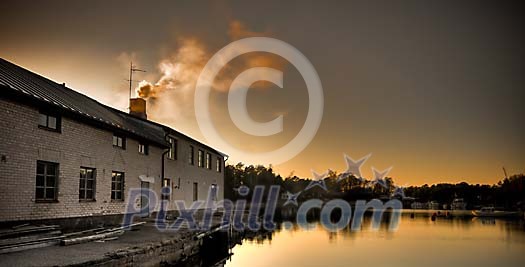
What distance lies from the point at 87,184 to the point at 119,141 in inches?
136

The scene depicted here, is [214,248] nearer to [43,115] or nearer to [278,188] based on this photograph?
[43,115]

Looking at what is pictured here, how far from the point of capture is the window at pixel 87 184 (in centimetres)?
1842

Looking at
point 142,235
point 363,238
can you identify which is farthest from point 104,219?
point 363,238

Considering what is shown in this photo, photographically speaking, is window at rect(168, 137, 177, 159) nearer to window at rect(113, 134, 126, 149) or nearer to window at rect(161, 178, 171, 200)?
window at rect(161, 178, 171, 200)

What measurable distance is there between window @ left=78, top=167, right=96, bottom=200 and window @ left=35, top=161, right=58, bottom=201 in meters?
1.76

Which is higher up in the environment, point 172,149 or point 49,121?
point 172,149

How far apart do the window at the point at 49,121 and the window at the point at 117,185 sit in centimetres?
491

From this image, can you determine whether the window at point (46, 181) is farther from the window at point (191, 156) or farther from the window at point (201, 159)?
the window at point (201, 159)

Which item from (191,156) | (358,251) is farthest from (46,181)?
(191,156)

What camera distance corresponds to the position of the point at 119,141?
22.0 m

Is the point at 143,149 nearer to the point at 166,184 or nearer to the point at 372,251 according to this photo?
the point at 166,184

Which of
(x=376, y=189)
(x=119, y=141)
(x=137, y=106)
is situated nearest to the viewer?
(x=119, y=141)

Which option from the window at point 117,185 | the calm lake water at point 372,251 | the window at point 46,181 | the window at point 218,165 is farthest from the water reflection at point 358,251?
the window at point 218,165

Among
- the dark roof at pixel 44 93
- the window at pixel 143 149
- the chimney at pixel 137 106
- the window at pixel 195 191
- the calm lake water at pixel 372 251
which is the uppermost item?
the chimney at pixel 137 106
